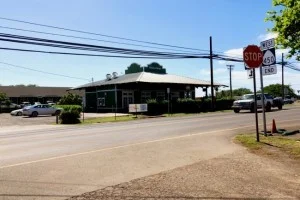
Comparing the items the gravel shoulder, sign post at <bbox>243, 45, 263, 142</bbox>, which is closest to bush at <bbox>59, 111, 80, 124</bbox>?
sign post at <bbox>243, 45, 263, 142</bbox>

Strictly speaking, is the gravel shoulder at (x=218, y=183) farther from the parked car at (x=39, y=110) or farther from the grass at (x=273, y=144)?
the parked car at (x=39, y=110)

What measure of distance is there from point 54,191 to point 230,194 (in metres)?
3.02

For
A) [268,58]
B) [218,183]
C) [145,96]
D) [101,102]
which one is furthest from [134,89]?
[218,183]

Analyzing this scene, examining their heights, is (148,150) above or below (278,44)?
below

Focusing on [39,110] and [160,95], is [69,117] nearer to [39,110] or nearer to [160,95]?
[39,110]

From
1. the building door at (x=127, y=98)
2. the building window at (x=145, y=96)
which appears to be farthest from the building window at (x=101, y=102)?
the building window at (x=145, y=96)

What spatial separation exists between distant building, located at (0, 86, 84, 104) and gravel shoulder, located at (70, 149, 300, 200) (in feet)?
255

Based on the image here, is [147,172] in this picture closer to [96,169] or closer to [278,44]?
[96,169]

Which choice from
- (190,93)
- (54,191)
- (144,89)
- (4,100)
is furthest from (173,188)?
(4,100)

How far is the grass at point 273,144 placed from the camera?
11.3 metres

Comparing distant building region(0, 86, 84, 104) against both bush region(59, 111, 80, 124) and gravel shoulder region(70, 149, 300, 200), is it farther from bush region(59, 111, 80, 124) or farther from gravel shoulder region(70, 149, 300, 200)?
gravel shoulder region(70, 149, 300, 200)

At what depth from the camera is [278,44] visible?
44.0 ft

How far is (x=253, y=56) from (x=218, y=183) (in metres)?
7.09

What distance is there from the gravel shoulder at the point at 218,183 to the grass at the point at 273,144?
1.71m
